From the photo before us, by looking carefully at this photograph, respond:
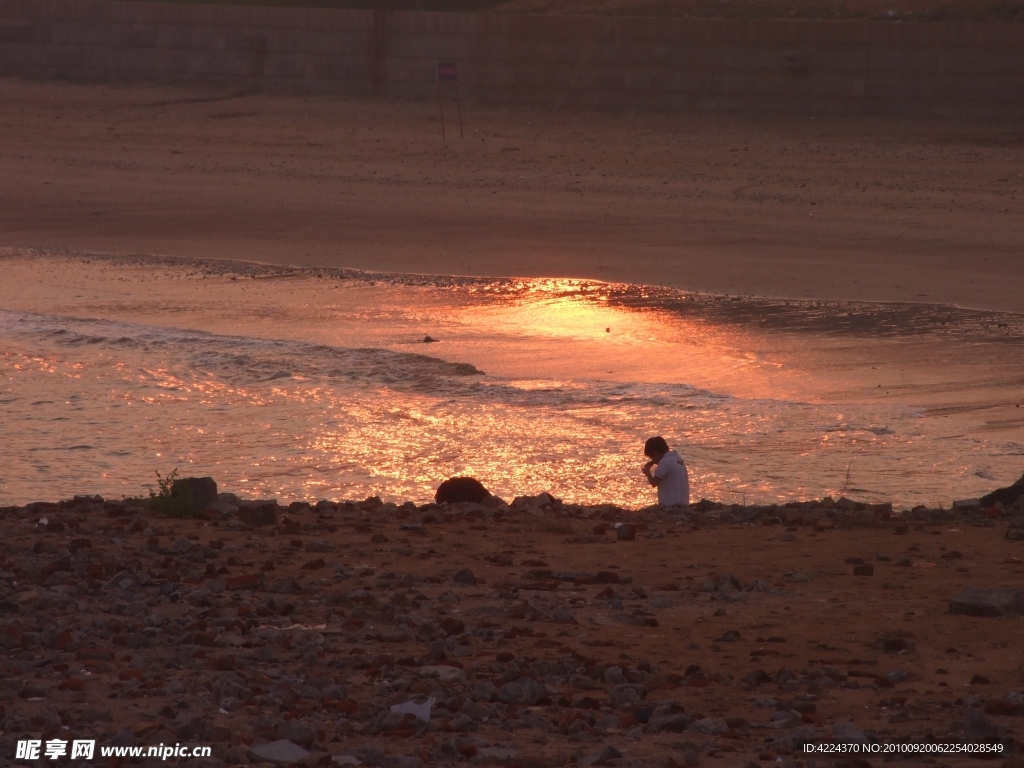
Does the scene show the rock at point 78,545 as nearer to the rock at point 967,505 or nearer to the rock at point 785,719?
the rock at point 785,719

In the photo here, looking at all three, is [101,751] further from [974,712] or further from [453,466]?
[453,466]

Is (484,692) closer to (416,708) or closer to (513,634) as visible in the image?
(416,708)

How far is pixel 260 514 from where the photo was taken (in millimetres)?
7277

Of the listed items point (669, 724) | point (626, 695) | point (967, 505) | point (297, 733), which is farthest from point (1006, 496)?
point (297, 733)

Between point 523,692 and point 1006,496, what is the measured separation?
12.7ft

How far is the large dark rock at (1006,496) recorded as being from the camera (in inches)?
298

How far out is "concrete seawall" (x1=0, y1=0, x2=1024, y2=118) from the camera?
23328mm

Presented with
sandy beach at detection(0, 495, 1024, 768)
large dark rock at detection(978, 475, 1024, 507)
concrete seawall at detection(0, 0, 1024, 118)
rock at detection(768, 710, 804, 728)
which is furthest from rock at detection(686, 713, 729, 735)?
concrete seawall at detection(0, 0, 1024, 118)

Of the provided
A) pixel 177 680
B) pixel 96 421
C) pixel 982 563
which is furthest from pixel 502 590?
pixel 96 421

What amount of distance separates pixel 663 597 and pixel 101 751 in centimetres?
250

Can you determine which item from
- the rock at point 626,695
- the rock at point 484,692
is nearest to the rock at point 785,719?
the rock at point 626,695

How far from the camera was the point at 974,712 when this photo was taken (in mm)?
4363

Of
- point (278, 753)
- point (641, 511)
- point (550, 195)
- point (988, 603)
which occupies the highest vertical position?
point (550, 195)

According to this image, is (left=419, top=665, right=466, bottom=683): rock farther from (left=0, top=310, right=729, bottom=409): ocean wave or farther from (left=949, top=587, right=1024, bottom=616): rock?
(left=0, top=310, right=729, bottom=409): ocean wave
